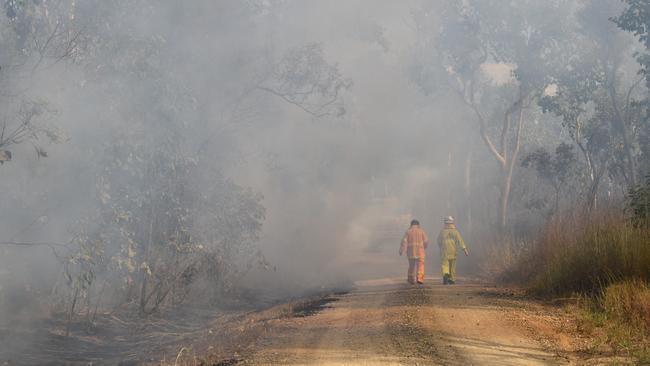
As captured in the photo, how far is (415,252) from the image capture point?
53.6 ft

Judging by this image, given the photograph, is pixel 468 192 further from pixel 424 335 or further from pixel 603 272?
pixel 424 335

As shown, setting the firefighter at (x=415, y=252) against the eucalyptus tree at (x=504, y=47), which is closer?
the firefighter at (x=415, y=252)

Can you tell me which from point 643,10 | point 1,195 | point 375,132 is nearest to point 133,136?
point 1,195

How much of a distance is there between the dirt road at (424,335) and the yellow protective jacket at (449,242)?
167 inches

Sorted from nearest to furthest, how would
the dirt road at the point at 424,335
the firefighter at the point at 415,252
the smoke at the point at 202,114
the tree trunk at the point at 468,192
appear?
the dirt road at the point at 424,335
the smoke at the point at 202,114
the firefighter at the point at 415,252
the tree trunk at the point at 468,192

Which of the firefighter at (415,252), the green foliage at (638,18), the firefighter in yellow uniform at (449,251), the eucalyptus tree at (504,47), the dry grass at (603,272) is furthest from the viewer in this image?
the eucalyptus tree at (504,47)

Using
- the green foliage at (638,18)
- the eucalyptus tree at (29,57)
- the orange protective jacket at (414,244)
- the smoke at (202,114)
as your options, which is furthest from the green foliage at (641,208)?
the eucalyptus tree at (29,57)

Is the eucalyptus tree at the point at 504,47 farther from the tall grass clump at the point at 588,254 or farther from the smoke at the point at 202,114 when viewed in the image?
the tall grass clump at the point at 588,254

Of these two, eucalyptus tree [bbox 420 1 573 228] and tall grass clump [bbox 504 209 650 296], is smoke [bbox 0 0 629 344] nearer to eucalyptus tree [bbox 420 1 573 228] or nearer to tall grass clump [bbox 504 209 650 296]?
eucalyptus tree [bbox 420 1 573 228]

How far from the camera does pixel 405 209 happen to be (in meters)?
65.9

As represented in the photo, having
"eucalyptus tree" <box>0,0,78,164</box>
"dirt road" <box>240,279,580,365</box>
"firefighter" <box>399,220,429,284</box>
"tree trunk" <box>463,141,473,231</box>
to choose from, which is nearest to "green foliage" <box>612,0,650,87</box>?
"firefighter" <box>399,220,429,284</box>

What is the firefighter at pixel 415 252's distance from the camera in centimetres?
1634

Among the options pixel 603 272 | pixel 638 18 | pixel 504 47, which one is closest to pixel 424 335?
pixel 603 272

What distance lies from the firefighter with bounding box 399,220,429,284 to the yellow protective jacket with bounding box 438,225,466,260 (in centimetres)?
39
